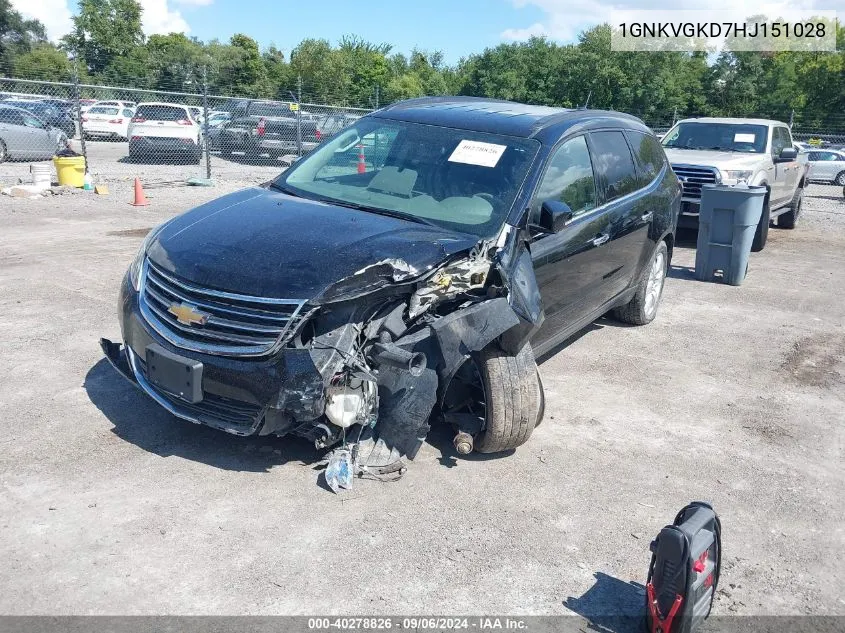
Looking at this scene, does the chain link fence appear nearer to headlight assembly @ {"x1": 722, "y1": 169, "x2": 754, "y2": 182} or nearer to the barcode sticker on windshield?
headlight assembly @ {"x1": 722, "y1": 169, "x2": 754, "y2": 182}

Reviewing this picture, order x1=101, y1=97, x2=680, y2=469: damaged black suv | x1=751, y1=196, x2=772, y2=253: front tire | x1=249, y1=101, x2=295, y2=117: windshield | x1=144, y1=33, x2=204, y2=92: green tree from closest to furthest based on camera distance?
x1=101, y1=97, x2=680, y2=469: damaged black suv, x1=751, y1=196, x2=772, y2=253: front tire, x1=249, y1=101, x2=295, y2=117: windshield, x1=144, y1=33, x2=204, y2=92: green tree

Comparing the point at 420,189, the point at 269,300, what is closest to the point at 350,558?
the point at 269,300

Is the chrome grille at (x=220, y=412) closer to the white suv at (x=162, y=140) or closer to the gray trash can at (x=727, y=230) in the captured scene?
the gray trash can at (x=727, y=230)

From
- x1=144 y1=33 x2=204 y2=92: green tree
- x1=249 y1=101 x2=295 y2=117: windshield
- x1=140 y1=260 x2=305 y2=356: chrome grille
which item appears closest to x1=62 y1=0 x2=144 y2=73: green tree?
x1=144 y1=33 x2=204 y2=92: green tree

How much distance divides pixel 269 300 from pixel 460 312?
955 mm

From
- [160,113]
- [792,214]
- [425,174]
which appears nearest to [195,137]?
[160,113]

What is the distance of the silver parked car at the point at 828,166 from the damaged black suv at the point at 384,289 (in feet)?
81.4

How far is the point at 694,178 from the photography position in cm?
1188

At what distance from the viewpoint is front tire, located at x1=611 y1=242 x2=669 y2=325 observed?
7000 mm

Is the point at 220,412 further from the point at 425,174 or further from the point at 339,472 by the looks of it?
the point at 425,174

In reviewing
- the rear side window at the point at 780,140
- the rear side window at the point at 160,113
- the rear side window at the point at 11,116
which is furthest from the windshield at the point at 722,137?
the rear side window at the point at 11,116

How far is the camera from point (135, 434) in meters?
4.41

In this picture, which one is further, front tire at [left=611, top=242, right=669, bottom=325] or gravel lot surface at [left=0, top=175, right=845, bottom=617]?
front tire at [left=611, top=242, right=669, bottom=325]

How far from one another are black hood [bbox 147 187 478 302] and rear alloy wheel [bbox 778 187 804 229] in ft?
40.3
